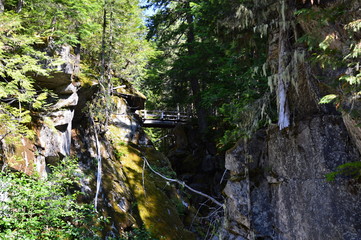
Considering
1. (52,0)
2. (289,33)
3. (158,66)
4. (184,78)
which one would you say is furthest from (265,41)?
(158,66)

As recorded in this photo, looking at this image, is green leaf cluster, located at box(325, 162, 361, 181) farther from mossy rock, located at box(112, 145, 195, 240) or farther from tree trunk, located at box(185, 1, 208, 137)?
tree trunk, located at box(185, 1, 208, 137)

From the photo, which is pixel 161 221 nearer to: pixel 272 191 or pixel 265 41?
pixel 272 191

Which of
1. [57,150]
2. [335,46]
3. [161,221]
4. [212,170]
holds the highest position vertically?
[335,46]

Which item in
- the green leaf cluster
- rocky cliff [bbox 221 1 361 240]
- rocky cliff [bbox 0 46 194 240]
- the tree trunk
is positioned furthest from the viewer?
the tree trunk

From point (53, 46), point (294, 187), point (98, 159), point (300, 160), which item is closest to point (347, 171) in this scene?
point (300, 160)

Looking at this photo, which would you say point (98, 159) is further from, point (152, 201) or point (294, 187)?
point (294, 187)

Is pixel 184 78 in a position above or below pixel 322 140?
above

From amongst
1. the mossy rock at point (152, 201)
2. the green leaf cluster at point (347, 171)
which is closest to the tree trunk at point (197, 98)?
the mossy rock at point (152, 201)

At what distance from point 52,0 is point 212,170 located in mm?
12892

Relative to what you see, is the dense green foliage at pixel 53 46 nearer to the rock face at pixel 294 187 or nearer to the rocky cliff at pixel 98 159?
the rocky cliff at pixel 98 159

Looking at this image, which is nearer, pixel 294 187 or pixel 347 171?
pixel 347 171

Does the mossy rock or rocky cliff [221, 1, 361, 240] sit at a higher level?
rocky cliff [221, 1, 361, 240]

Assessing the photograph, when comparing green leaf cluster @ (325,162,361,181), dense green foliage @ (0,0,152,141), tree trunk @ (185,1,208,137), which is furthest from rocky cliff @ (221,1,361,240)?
tree trunk @ (185,1,208,137)

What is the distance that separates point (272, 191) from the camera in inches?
316
